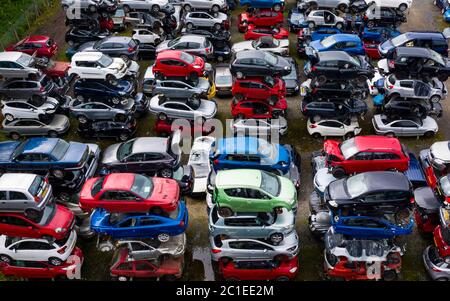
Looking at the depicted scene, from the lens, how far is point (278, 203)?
588 inches

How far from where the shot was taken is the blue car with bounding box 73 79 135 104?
21938 mm

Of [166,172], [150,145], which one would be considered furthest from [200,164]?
[150,145]

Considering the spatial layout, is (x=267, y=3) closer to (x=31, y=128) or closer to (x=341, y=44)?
(x=341, y=44)

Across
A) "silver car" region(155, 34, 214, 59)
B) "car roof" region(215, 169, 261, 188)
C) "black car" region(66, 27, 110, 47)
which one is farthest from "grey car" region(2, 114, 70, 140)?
"car roof" region(215, 169, 261, 188)

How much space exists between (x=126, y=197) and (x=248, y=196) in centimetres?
412

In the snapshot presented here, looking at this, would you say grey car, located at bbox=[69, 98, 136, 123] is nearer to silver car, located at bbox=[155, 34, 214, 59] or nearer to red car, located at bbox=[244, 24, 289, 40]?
silver car, located at bbox=[155, 34, 214, 59]

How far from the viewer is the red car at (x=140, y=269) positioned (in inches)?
587

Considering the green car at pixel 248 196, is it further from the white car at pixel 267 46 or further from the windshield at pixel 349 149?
the white car at pixel 267 46

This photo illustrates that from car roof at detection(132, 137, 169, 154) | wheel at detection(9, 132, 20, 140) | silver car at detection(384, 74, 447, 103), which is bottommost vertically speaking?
wheel at detection(9, 132, 20, 140)

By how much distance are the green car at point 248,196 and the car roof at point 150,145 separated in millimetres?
3950

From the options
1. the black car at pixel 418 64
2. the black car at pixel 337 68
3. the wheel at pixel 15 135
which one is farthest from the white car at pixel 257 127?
the wheel at pixel 15 135

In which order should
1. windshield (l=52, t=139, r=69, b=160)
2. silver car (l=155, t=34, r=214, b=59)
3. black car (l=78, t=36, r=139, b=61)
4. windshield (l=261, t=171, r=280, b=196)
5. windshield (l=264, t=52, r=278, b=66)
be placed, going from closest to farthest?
windshield (l=261, t=171, r=280, b=196) < windshield (l=52, t=139, r=69, b=160) < windshield (l=264, t=52, r=278, b=66) < black car (l=78, t=36, r=139, b=61) < silver car (l=155, t=34, r=214, b=59)

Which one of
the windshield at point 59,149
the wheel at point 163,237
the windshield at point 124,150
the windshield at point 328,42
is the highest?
the windshield at point 328,42

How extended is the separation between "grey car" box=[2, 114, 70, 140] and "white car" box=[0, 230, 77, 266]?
8.11m
